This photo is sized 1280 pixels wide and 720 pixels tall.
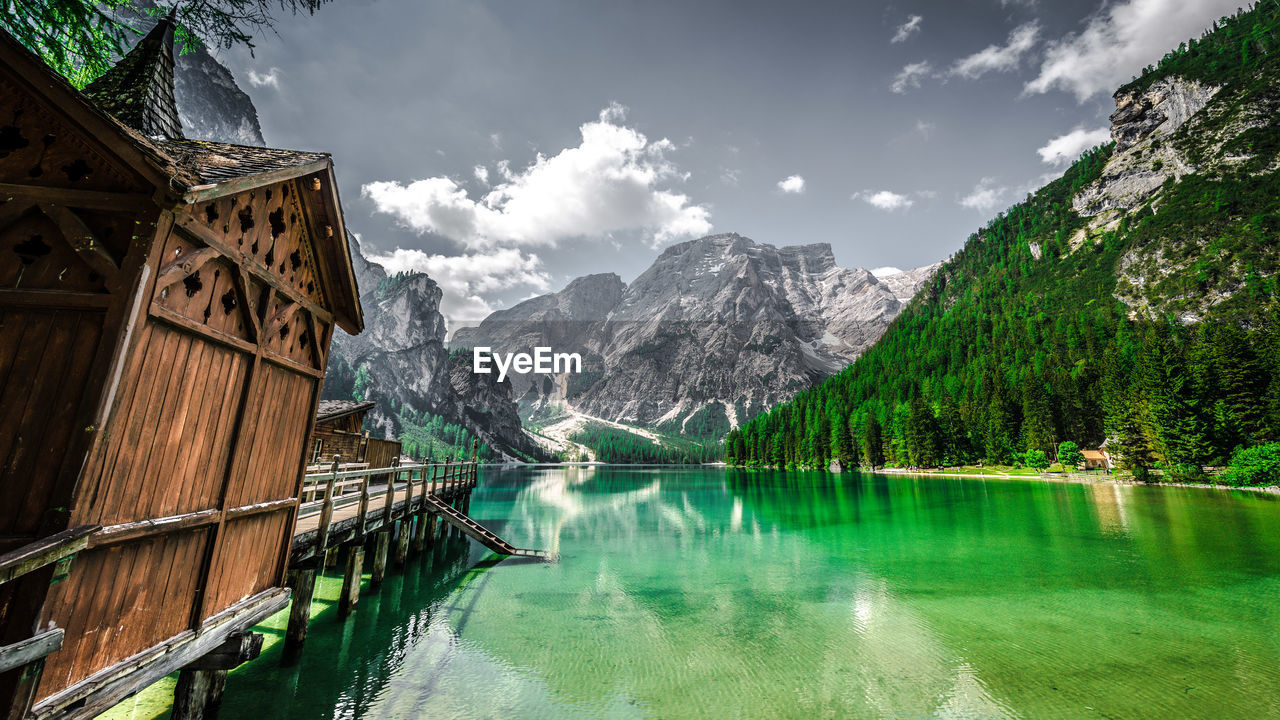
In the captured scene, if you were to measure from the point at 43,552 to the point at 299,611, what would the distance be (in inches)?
337

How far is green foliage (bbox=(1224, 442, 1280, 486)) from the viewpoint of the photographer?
130 feet

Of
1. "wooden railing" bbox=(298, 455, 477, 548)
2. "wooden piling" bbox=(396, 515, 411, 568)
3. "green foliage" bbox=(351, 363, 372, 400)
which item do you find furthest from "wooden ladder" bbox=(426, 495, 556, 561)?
"green foliage" bbox=(351, 363, 372, 400)

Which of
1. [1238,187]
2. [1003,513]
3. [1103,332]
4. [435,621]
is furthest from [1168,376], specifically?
[1238,187]

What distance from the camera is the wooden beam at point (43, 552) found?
3.54m

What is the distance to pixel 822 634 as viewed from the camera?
12.2 m

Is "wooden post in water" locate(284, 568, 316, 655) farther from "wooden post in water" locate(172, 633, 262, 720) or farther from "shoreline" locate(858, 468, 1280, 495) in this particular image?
"shoreline" locate(858, 468, 1280, 495)

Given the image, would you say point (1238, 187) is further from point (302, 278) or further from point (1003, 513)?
point (302, 278)

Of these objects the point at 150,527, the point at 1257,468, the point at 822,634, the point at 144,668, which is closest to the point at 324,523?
the point at 144,668

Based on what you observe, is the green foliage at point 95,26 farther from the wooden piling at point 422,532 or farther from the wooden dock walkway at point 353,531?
the wooden piling at point 422,532

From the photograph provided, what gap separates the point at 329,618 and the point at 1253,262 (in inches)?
5576

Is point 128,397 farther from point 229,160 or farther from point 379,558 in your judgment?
point 379,558

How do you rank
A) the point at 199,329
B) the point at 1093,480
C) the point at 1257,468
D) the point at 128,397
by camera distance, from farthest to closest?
the point at 1093,480, the point at 1257,468, the point at 199,329, the point at 128,397

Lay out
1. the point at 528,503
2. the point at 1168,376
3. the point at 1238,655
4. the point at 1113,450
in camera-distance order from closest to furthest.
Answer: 1. the point at 1238,655
2. the point at 528,503
3. the point at 1168,376
4. the point at 1113,450

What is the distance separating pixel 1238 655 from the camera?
10.1 m
